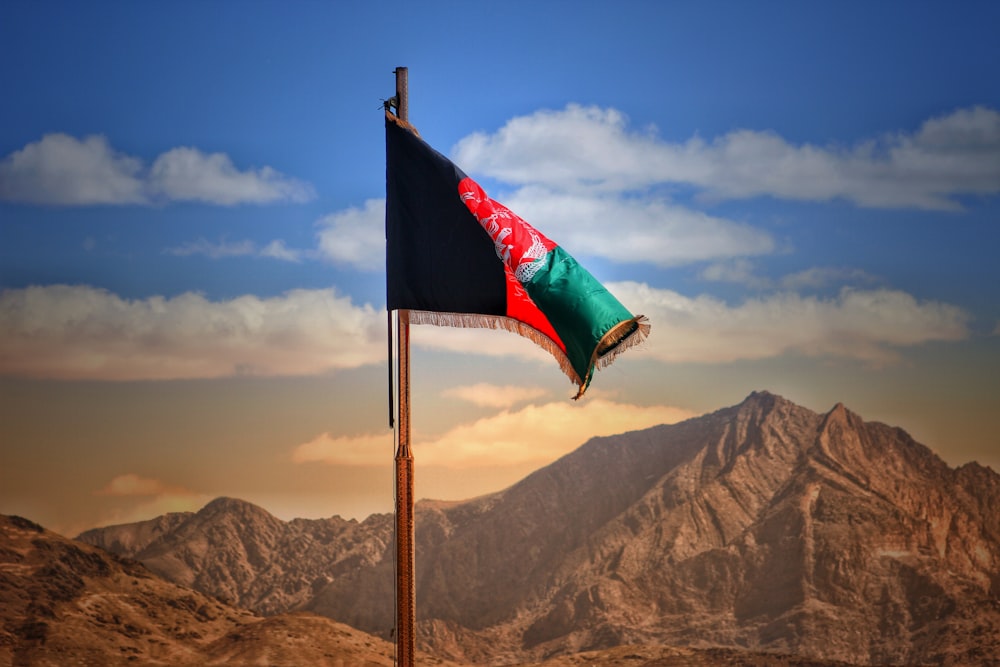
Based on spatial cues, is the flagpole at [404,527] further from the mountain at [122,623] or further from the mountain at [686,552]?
the mountain at [686,552]

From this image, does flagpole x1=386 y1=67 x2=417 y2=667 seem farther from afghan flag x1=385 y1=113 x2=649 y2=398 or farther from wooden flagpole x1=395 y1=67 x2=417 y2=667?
afghan flag x1=385 y1=113 x2=649 y2=398

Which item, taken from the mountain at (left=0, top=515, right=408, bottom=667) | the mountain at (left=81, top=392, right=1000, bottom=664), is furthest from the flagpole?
the mountain at (left=81, top=392, right=1000, bottom=664)

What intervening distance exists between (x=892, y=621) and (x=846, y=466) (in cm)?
770

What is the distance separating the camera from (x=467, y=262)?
6852 mm

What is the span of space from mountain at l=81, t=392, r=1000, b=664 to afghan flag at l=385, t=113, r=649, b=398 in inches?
1146

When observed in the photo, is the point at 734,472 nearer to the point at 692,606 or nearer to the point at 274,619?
the point at 692,606

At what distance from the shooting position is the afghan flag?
6.64 meters

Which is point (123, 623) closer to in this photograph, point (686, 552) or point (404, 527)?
point (686, 552)

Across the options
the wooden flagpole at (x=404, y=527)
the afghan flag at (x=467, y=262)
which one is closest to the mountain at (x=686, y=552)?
the afghan flag at (x=467, y=262)

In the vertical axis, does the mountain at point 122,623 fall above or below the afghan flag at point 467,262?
below

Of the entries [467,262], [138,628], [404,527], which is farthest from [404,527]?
Result: [138,628]

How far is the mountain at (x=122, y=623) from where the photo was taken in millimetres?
28062

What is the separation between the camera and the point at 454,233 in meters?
6.82

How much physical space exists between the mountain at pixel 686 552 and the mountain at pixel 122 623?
659cm
